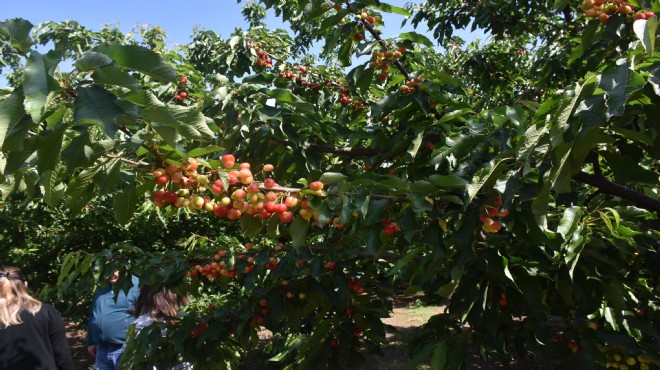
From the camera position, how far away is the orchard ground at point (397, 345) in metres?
5.84

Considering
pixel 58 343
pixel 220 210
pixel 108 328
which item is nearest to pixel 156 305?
pixel 108 328

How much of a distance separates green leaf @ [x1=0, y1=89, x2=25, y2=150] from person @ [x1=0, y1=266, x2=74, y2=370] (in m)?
2.31

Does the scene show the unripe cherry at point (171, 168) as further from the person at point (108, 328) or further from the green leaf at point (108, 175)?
the person at point (108, 328)

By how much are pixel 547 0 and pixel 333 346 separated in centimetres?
324

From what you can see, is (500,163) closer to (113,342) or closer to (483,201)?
(483,201)

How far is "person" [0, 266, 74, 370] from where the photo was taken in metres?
2.66

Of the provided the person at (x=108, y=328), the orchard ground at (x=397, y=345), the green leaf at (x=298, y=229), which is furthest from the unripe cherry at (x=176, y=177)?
the person at (x=108, y=328)

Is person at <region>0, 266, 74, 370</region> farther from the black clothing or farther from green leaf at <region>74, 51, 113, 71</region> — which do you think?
green leaf at <region>74, 51, 113, 71</region>

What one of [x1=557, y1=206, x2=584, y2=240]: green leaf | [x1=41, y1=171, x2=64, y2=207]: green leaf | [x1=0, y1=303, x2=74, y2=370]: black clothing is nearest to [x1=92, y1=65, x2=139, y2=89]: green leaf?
[x1=41, y1=171, x2=64, y2=207]: green leaf

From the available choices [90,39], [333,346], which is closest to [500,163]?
[333,346]

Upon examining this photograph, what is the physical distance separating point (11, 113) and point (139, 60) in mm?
249

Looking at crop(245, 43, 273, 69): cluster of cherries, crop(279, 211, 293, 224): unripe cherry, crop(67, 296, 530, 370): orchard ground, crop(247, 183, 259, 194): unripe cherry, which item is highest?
crop(245, 43, 273, 69): cluster of cherries

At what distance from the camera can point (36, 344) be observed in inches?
107

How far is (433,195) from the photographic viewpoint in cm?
149
